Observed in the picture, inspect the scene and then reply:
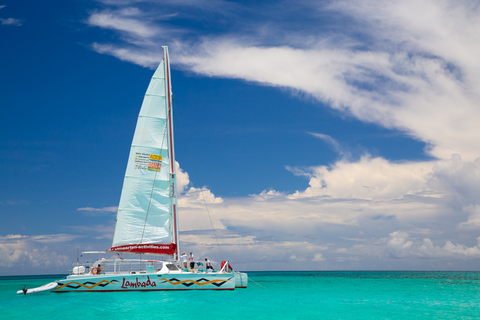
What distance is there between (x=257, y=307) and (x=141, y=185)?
12.2 m

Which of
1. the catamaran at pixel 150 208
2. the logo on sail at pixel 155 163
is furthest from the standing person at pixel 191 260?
the logo on sail at pixel 155 163

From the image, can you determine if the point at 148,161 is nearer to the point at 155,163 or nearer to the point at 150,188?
the point at 155,163

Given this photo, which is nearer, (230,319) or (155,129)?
(230,319)

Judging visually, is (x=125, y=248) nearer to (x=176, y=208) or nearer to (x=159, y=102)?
(x=176, y=208)

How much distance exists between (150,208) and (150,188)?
143 centimetres

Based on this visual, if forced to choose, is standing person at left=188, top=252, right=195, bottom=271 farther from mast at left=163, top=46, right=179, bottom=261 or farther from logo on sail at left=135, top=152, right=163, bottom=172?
logo on sail at left=135, top=152, right=163, bottom=172

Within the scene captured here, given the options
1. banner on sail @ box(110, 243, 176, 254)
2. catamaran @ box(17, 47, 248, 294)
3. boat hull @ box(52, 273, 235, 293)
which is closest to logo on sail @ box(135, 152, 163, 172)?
catamaran @ box(17, 47, 248, 294)

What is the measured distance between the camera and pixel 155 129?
101ft

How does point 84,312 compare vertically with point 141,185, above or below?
below

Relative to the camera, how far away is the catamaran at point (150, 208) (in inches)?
1101

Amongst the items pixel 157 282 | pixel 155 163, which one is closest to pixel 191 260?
pixel 157 282

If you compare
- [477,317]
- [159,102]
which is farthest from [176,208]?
[477,317]

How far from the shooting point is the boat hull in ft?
88.5

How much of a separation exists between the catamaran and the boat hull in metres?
0.07
